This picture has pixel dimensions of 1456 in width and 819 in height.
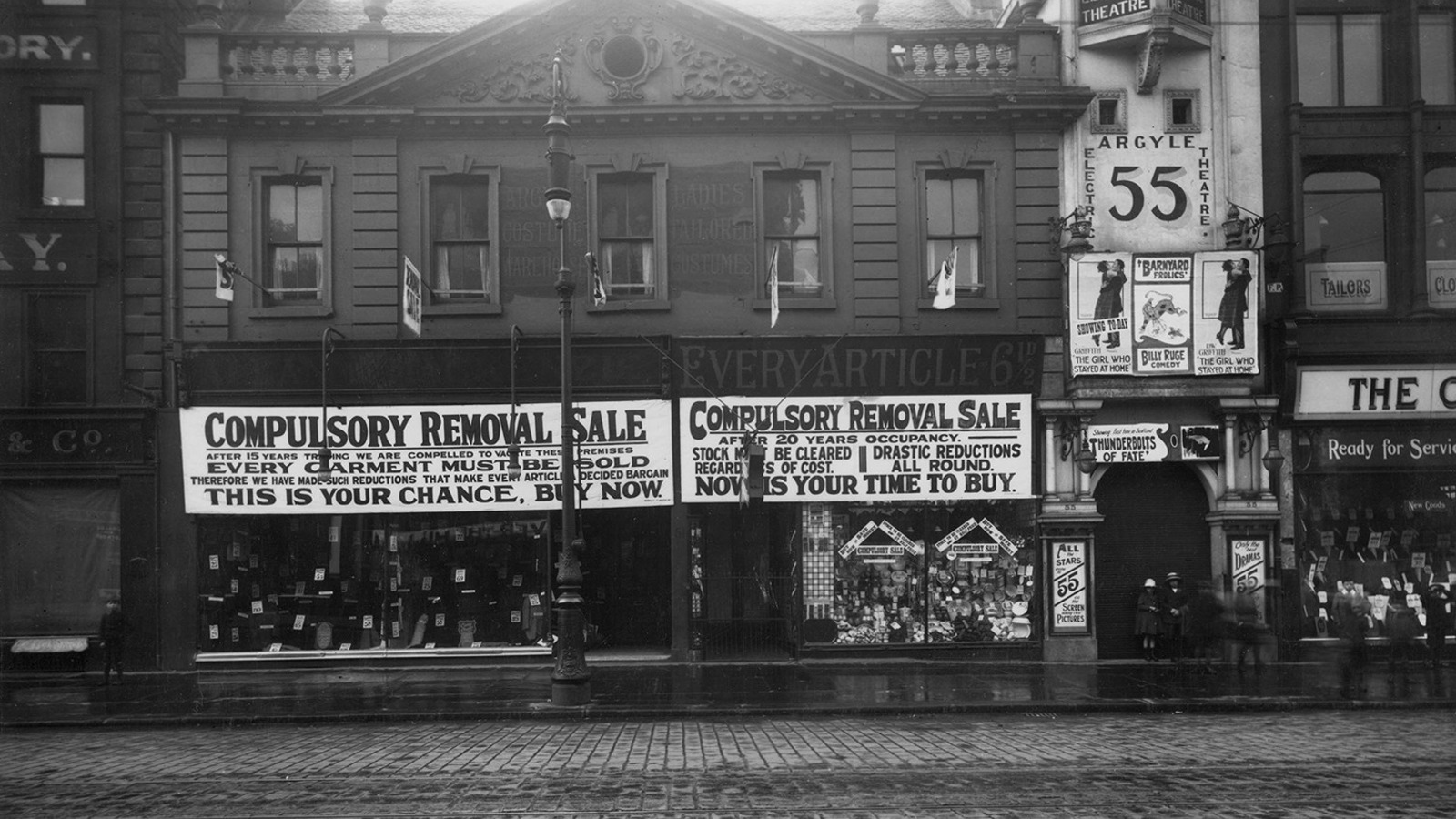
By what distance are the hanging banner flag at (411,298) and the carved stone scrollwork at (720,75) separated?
568 centimetres

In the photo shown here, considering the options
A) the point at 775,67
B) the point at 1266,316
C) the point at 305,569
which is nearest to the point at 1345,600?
the point at 1266,316

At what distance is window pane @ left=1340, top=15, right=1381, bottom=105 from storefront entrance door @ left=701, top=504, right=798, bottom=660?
1290 centimetres

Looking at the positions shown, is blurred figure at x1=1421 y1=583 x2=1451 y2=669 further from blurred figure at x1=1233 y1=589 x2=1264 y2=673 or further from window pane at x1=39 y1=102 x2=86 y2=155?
window pane at x1=39 y1=102 x2=86 y2=155

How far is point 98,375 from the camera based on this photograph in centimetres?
1952

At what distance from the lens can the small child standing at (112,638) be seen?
1764 centimetres

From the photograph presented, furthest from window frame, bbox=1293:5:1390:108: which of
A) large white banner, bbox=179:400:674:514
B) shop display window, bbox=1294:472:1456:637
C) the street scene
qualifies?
large white banner, bbox=179:400:674:514

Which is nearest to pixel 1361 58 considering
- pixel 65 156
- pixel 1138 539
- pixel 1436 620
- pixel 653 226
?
pixel 1138 539

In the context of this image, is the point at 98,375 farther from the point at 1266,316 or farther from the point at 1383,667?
the point at 1383,667

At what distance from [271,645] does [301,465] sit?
315 centimetres

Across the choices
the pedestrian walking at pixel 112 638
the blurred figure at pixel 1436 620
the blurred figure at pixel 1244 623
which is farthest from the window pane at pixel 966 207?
the pedestrian walking at pixel 112 638

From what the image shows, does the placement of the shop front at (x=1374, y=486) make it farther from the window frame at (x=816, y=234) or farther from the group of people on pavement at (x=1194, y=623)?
the window frame at (x=816, y=234)

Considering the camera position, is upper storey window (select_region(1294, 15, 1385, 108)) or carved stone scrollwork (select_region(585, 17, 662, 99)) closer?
carved stone scrollwork (select_region(585, 17, 662, 99))

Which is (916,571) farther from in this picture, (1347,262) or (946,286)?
(1347,262)

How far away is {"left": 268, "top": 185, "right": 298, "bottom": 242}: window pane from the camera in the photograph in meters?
20.0
